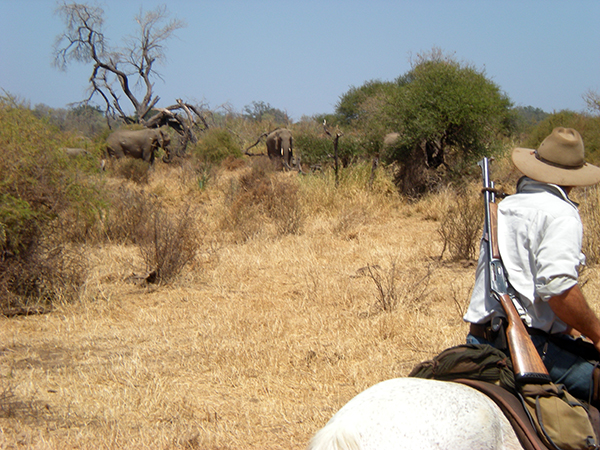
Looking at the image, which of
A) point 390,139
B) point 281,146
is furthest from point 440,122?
point 281,146

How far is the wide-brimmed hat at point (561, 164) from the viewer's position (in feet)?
7.86

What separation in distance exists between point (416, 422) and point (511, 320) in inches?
24.7

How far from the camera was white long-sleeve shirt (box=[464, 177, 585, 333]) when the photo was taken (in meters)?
2.15

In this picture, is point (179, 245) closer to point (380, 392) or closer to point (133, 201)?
point (133, 201)

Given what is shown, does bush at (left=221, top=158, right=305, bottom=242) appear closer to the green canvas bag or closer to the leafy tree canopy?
the leafy tree canopy

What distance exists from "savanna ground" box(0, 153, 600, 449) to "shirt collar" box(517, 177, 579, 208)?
173cm

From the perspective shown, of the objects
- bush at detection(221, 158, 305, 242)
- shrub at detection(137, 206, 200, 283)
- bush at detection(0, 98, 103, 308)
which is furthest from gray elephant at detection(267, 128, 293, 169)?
bush at detection(0, 98, 103, 308)

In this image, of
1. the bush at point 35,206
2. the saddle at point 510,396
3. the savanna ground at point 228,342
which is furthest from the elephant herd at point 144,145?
the saddle at point 510,396

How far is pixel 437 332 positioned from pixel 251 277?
2.57 meters

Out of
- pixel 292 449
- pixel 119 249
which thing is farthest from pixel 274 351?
pixel 119 249

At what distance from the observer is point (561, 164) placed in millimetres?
2449

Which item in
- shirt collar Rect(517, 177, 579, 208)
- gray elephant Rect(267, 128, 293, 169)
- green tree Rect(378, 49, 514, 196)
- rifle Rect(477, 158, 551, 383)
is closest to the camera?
rifle Rect(477, 158, 551, 383)

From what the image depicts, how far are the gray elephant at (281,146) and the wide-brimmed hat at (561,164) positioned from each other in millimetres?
16564

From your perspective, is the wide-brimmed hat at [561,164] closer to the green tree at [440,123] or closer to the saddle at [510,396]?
the saddle at [510,396]
